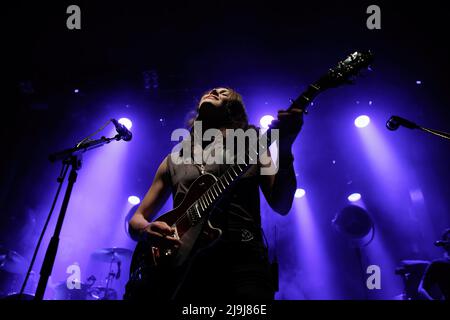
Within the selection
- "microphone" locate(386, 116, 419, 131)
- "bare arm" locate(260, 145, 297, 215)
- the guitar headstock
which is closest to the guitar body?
"bare arm" locate(260, 145, 297, 215)

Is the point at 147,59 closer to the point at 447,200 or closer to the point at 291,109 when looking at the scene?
the point at 291,109

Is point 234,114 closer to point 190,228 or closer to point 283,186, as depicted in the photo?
point 283,186

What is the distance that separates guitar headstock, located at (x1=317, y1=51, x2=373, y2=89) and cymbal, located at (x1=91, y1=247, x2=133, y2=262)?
20.8 feet

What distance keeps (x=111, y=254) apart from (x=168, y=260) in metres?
6.22

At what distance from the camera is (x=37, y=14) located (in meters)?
6.38

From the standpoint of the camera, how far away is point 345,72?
246cm

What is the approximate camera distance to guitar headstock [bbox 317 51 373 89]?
96.7 inches

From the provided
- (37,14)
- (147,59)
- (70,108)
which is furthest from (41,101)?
(147,59)

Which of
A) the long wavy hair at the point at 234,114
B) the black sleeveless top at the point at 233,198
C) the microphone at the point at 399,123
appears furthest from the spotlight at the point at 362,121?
the black sleeveless top at the point at 233,198

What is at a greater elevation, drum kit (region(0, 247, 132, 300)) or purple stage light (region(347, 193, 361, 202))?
A: purple stage light (region(347, 193, 361, 202))

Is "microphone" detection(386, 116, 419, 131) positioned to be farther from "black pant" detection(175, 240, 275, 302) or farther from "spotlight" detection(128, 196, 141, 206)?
"spotlight" detection(128, 196, 141, 206)

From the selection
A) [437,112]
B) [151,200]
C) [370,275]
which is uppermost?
[437,112]

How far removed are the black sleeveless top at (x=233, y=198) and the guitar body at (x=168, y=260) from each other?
0.31ft
